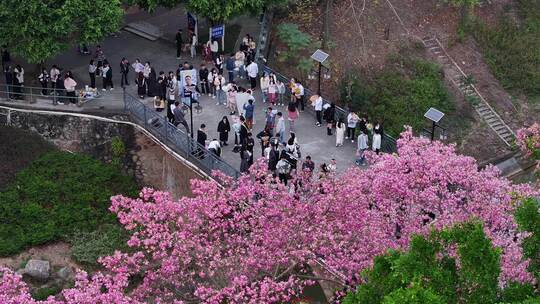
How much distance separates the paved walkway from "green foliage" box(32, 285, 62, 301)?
7.53 metres

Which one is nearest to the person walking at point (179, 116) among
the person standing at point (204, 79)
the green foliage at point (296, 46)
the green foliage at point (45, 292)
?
the person standing at point (204, 79)

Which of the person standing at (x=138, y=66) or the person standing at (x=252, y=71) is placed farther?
the person standing at (x=138, y=66)

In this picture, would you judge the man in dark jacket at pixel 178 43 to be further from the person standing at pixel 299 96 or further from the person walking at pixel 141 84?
the person standing at pixel 299 96

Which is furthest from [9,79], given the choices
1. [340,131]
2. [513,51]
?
[513,51]

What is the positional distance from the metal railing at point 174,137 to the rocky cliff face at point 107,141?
73 cm

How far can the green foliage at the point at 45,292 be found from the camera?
32.7 m

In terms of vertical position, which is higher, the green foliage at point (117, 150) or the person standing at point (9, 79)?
the person standing at point (9, 79)

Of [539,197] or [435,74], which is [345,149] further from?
[435,74]

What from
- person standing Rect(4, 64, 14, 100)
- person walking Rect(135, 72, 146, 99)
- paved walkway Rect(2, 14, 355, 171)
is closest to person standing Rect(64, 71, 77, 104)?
paved walkway Rect(2, 14, 355, 171)

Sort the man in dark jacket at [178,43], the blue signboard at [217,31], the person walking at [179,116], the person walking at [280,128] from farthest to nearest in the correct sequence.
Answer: the man in dark jacket at [178,43]
the blue signboard at [217,31]
the person walking at [179,116]
the person walking at [280,128]

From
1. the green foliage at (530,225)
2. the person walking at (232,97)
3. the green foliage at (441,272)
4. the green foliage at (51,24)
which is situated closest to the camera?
the green foliage at (441,272)

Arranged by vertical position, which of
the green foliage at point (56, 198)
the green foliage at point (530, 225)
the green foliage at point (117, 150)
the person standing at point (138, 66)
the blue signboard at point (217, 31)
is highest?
the green foliage at point (530, 225)

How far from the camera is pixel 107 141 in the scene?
123ft

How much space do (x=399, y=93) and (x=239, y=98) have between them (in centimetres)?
1017
